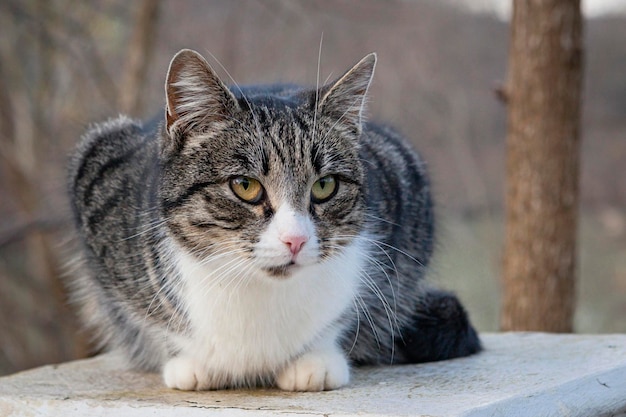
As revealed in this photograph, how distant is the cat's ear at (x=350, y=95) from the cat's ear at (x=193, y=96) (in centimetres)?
30

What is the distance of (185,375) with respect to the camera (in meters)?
2.59

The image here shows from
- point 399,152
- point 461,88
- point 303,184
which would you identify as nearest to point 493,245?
point 461,88

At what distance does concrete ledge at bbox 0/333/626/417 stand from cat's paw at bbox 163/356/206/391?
0.04 meters

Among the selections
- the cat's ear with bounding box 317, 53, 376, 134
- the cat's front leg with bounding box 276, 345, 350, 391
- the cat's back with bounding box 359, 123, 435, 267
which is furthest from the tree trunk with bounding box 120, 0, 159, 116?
the cat's front leg with bounding box 276, 345, 350, 391

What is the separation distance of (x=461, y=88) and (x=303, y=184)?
587cm

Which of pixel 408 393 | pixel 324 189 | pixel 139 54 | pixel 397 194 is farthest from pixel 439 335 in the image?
pixel 139 54

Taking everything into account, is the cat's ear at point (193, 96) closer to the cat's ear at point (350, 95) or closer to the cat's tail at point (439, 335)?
the cat's ear at point (350, 95)

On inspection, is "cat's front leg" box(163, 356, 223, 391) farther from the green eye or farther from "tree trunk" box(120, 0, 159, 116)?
"tree trunk" box(120, 0, 159, 116)

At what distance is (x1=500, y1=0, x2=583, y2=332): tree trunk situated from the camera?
384cm

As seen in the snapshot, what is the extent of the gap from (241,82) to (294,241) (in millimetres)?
4114

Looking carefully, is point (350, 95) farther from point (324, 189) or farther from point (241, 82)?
point (241, 82)

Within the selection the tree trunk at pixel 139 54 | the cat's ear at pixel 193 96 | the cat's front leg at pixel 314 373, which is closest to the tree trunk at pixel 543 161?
the cat's front leg at pixel 314 373

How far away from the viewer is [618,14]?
805cm

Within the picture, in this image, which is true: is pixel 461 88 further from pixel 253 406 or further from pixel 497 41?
pixel 253 406
